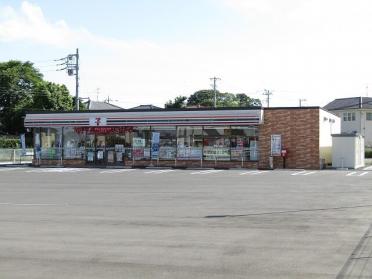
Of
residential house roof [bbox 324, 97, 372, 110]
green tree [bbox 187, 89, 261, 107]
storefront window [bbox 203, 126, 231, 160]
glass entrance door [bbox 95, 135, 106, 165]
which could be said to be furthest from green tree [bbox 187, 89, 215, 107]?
storefront window [bbox 203, 126, 231, 160]

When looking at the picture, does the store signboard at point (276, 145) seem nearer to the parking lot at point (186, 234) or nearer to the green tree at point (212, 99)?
the parking lot at point (186, 234)

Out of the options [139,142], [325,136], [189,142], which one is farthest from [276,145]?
[139,142]

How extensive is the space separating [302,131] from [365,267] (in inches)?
1185

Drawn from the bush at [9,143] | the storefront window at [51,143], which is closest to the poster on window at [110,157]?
the storefront window at [51,143]

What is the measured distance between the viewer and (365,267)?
25.8 ft

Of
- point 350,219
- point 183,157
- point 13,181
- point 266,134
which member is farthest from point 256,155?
point 350,219

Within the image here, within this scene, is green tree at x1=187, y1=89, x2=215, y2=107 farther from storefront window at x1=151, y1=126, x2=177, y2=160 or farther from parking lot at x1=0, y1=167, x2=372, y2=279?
parking lot at x1=0, y1=167, x2=372, y2=279

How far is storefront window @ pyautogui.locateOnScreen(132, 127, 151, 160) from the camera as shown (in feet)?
133

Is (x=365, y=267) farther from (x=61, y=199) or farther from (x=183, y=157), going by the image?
(x=183, y=157)

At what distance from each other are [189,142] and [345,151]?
1098 cm

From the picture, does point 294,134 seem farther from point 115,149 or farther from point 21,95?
point 21,95

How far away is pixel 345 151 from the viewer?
37.7m

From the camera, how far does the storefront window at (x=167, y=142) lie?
132 feet

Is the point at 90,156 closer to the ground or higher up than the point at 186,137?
closer to the ground
